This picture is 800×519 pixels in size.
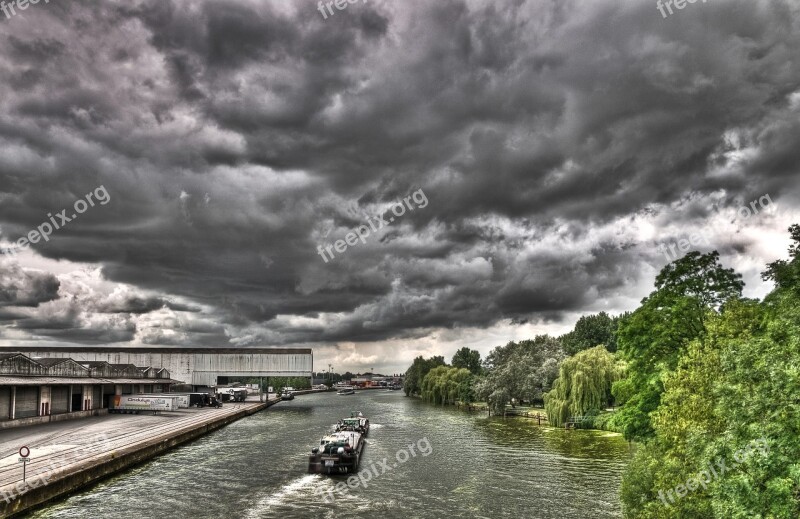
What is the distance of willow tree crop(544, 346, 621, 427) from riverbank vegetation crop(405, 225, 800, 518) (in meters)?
26.8

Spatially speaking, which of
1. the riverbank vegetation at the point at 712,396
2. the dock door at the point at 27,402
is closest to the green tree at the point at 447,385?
the dock door at the point at 27,402

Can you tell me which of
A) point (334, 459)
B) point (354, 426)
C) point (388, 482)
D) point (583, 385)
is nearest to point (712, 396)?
point (388, 482)

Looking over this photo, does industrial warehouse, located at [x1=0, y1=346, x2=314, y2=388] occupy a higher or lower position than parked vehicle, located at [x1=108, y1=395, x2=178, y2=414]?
higher

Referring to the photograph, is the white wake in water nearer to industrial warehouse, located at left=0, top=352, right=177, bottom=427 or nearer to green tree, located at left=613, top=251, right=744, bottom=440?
green tree, located at left=613, top=251, right=744, bottom=440

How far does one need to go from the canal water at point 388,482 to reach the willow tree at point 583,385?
14.8 feet

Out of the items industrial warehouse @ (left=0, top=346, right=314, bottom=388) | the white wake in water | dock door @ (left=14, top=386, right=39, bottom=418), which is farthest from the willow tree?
industrial warehouse @ (left=0, top=346, right=314, bottom=388)

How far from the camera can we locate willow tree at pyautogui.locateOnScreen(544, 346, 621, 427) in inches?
2825

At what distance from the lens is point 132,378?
116m

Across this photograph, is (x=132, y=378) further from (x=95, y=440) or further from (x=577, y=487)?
(x=577, y=487)

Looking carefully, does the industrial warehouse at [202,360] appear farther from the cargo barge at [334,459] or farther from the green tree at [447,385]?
the cargo barge at [334,459]

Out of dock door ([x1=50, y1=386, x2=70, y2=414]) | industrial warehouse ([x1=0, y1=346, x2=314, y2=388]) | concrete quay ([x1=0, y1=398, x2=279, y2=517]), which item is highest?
industrial warehouse ([x1=0, y1=346, x2=314, y2=388])

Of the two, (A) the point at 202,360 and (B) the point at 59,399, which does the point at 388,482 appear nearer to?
(B) the point at 59,399

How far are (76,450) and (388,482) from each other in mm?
26090

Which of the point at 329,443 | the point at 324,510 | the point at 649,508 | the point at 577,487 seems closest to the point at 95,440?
the point at 329,443
